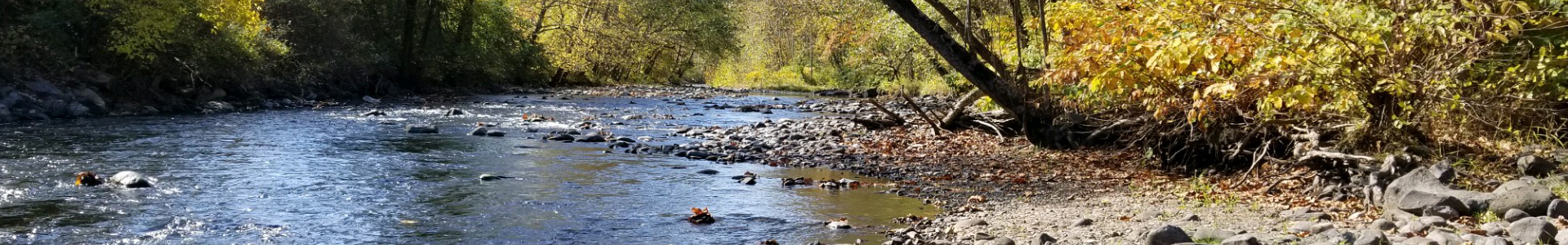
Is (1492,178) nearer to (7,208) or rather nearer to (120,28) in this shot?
(7,208)

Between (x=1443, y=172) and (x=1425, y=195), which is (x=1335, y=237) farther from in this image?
(x=1443, y=172)

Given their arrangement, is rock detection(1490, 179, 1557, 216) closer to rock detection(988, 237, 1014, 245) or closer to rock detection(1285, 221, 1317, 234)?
rock detection(1285, 221, 1317, 234)

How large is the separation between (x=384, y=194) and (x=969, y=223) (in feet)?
15.9

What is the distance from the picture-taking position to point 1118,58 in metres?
8.53

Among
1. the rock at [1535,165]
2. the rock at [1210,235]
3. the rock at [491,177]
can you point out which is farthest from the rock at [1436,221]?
the rock at [491,177]

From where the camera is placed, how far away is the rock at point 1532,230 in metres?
5.18

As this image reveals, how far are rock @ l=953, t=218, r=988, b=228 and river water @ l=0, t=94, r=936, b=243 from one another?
21.9 inches

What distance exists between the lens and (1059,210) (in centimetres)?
783

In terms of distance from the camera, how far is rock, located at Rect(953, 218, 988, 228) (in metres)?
7.17

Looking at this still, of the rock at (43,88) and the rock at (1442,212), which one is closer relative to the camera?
the rock at (1442,212)

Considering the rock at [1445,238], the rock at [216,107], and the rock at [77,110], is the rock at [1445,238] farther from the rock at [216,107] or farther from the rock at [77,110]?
the rock at [216,107]

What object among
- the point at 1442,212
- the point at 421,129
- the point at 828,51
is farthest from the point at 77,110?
the point at 828,51

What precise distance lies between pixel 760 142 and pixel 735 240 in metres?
7.36

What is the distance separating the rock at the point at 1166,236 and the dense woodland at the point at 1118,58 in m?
1.84
